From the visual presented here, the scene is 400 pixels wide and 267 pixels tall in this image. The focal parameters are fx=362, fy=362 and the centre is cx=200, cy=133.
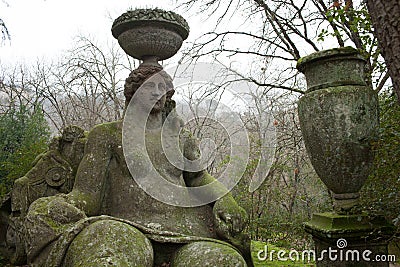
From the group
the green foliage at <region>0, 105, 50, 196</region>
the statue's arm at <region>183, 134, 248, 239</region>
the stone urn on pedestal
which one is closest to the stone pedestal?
the stone urn on pedestal

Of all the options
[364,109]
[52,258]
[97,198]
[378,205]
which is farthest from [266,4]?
[52,258]

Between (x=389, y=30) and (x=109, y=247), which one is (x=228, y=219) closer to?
(x=109, y=247)

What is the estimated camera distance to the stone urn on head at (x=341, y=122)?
10.0 feet

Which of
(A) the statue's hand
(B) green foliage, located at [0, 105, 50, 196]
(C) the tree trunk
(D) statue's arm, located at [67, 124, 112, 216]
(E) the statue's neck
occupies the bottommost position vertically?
(A) the statue's hand

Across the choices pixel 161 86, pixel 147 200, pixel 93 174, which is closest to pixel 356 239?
pixel 147 200

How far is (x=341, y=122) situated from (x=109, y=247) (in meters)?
2.14

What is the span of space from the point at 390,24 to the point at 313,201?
6.97 metres

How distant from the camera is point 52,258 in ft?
6.49

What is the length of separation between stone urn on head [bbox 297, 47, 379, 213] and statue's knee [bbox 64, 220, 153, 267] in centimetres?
180

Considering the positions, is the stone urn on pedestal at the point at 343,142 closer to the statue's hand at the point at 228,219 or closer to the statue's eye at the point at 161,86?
the statue's hand at the point at 228,219

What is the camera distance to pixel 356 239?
297 centimetres

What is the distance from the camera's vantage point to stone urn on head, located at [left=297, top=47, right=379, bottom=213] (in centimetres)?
305

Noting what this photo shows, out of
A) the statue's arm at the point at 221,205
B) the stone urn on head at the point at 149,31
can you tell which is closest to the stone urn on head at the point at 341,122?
the statue's arm at the point at 221,205

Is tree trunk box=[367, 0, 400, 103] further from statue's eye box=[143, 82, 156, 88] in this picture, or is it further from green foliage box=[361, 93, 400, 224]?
statue's eye box=[143, 82, 156, 88]
